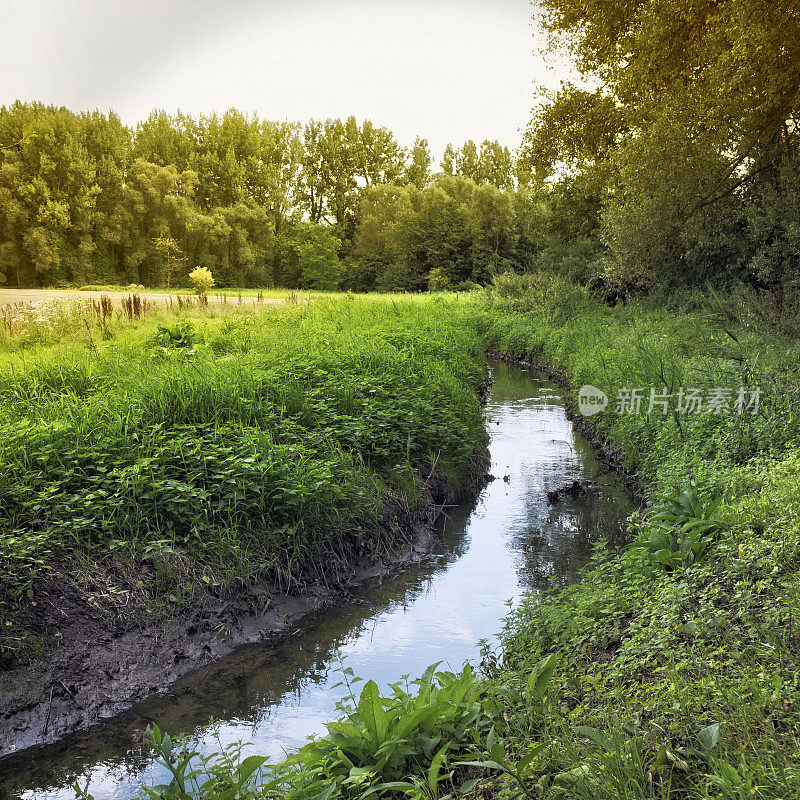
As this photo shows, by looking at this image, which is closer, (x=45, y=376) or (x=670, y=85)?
(x=45, y=376)

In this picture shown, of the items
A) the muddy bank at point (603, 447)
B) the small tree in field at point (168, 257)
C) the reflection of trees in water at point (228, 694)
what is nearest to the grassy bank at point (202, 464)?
the reflection of trees in water at point (228, 694)

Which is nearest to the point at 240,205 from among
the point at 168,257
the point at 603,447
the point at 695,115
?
the point at 168,257

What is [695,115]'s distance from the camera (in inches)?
513

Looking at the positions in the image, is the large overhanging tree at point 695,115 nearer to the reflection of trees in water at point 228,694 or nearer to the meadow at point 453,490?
the meadow at point 453,490

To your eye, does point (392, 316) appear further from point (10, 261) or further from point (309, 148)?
point (309, 148)

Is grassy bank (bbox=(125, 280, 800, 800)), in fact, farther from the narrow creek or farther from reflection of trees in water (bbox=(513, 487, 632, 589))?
reflection of trees in water (bbox=(513, 487, 632, 589))

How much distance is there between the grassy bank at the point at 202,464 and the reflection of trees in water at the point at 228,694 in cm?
47

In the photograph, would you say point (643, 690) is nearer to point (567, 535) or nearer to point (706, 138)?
point (567, 535)

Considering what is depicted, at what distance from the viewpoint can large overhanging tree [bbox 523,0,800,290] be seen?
11.0 meters

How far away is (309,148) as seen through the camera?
65.8 meters

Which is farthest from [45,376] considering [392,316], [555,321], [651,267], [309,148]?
[309,148]

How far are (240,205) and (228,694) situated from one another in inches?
2070

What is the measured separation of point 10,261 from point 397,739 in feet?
117

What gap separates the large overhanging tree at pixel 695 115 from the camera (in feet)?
35.9
